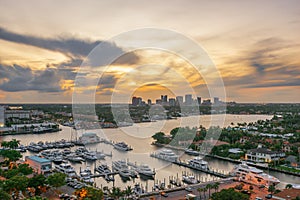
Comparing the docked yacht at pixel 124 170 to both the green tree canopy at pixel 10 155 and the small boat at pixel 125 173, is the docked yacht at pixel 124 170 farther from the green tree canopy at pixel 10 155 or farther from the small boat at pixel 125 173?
the green tree canopy at pixel 10 155

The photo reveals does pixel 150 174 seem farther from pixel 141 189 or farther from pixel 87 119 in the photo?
pixel 87 119

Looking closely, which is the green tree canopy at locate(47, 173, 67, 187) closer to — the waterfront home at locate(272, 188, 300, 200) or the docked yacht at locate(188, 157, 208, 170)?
the waterfront home at locate(272, 188, 300, 200)

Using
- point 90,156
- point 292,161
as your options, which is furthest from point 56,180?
point 292,161

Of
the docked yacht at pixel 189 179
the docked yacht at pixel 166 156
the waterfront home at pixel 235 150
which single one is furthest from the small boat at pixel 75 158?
the waterfront home at pixel 235 150

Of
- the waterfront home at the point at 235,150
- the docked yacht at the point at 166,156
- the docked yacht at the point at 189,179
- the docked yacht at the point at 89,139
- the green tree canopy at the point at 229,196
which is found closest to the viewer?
the green tree canopy at the point at 229,196

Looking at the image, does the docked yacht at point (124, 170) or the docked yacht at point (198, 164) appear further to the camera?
the docked yacht at point (198, 164)

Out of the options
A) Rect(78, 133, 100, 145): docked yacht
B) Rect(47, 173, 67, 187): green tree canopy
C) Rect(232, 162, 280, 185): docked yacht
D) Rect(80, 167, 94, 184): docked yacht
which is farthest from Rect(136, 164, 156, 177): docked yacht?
Rect(78, 133, 100, 145): docked yacht

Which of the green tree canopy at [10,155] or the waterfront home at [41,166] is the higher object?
the green tree canopy at [10,155]

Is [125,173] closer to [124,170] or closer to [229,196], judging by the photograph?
[124,170]
